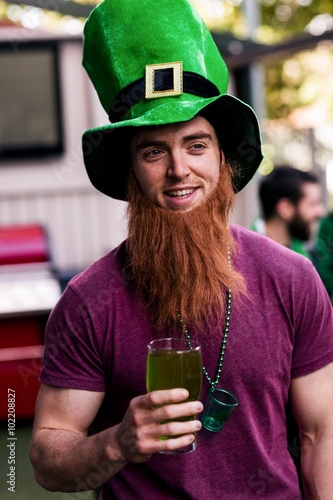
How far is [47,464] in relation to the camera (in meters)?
2.00

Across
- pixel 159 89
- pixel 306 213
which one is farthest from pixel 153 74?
pixel 306 213

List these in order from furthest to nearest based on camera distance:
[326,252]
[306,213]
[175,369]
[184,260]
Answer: [306,213]
[326,252]
[184,260]
[175,369]

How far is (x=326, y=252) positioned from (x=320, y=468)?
2957mm

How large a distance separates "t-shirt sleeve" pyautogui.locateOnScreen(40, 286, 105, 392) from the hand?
1.02 feet

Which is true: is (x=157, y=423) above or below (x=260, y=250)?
below

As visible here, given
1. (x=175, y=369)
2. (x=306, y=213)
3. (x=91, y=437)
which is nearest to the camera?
(x=175, y=369)

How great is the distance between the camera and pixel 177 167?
2.00m

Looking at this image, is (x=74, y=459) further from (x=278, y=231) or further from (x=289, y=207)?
(x=289, y=207)

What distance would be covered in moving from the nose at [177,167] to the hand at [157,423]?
0.57m

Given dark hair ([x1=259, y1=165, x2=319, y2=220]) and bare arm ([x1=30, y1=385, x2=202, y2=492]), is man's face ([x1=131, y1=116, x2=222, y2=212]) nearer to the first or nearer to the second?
bare arm ([x1=30, y1=385, x2=202, y2=492])

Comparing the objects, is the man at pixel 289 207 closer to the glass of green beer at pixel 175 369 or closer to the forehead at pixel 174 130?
the forehead at pixel 174 130

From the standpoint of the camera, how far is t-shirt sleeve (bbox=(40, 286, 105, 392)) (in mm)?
2014

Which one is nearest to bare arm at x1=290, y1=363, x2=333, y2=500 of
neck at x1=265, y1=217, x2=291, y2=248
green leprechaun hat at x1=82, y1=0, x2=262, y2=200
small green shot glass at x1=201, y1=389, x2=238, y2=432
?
small green shot glass at x1=201, y1=389, x2=238, y2=432

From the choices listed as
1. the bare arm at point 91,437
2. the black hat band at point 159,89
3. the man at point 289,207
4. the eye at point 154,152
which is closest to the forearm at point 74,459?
the bare arm at point 91,437
